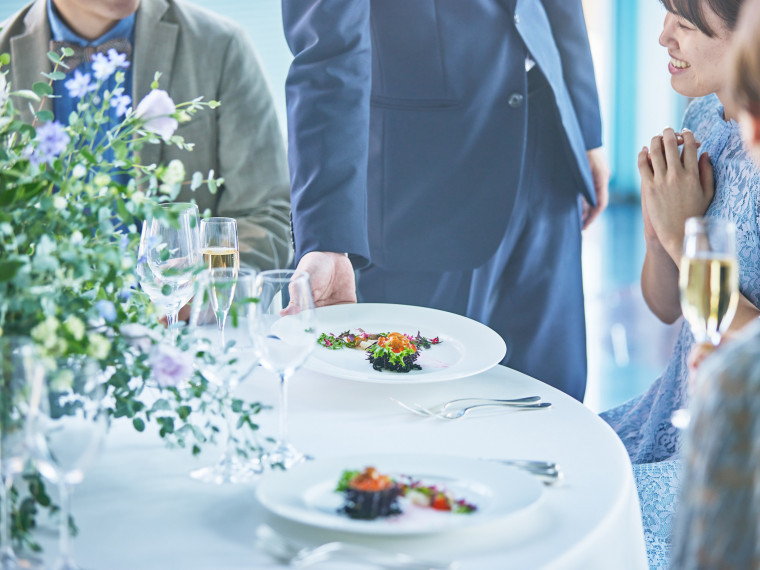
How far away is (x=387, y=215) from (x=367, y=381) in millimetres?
1016

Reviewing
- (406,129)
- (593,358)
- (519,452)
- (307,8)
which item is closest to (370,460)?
(519,452)

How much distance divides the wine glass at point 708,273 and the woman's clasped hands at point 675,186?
0.76 m

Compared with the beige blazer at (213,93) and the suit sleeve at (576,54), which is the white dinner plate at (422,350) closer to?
the suit sleeve at (576,54)

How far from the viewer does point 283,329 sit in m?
0.98

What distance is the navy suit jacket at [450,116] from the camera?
6.89 ft

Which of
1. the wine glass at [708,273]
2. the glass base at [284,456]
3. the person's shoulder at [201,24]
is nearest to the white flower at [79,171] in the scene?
the glass base at [284,456]

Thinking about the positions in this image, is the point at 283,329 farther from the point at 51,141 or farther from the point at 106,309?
the point at 51,141

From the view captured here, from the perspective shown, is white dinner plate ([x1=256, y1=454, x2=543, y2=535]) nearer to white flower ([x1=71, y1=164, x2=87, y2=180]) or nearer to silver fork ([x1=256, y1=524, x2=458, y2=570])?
silver fork ([x1=256, y1=524, x2=458, y2=570])

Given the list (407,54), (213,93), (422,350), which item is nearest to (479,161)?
(407,54)

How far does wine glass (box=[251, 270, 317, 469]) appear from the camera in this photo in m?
0.99

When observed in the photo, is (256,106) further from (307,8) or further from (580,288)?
(580,288)

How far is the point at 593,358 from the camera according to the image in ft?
14.4

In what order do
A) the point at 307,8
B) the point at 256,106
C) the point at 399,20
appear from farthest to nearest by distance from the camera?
the point at 256,106 → the point at 399,20 → the point at 307,8

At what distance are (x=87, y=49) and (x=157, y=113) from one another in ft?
6.30
